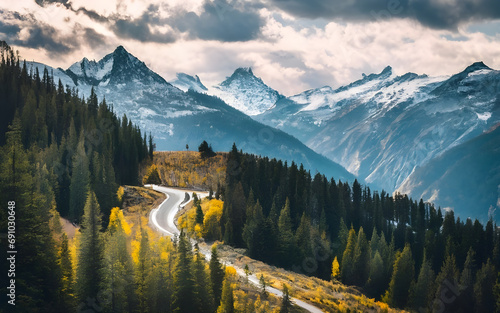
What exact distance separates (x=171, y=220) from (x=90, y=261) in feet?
163

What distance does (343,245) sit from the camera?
4673 inches

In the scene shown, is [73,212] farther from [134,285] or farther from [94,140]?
[134,285]

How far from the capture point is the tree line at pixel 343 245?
9569 cm

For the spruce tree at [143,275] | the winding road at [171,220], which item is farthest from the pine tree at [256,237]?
the spruce tree at [143,275]

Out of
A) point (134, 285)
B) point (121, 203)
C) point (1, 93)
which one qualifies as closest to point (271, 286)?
point (134, 285)

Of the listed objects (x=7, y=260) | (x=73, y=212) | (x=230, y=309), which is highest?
(x=7, y=260)

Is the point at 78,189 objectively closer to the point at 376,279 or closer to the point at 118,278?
the point at 118,278

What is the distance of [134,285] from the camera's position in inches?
1908

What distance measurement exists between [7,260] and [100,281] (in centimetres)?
912

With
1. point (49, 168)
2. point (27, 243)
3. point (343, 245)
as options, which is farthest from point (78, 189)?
point (343, 245)

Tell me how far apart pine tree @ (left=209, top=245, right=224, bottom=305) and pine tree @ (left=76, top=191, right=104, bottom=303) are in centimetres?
1328

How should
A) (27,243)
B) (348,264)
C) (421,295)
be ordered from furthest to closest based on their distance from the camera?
1. (348,264)
2. (421,295)
3. (27,243)

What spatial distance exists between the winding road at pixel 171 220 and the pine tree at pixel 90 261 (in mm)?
17115

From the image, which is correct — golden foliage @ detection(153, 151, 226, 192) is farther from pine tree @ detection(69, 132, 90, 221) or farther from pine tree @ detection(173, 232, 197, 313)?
pine tree @ detection(173, 232, 197, 313)
